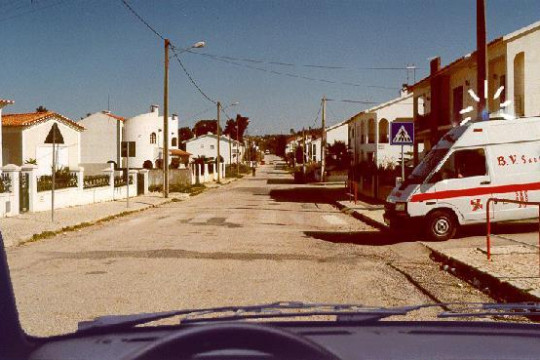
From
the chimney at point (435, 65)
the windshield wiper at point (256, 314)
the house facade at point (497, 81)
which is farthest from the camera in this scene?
the chimney at point (435, 65)

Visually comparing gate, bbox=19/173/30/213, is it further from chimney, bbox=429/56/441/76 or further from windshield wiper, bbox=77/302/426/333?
chimney, bbox=429/56/441/76

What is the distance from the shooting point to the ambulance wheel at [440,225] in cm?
Result: 1334

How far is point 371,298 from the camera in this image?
7578 mm

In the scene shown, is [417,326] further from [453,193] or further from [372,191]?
[372,191]

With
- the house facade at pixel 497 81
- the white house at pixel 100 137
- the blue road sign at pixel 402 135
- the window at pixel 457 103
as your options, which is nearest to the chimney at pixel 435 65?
the house facade at pixel 497 81

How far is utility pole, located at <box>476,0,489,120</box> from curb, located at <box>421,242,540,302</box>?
17.1 feet

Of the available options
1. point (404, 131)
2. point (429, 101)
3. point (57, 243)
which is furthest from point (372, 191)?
point (57, 243)

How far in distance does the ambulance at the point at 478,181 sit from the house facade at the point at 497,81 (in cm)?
440

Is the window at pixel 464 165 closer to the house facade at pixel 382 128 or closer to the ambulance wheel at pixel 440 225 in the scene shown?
the ambulance wheel at pixel 440 225

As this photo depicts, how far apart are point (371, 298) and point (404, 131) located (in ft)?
36.8

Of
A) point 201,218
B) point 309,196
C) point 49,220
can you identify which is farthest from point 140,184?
point 49,220

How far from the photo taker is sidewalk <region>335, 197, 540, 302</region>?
7945 millimetres

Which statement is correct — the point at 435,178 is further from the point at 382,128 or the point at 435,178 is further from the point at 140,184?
the point at 382,128

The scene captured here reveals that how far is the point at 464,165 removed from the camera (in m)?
13.4
